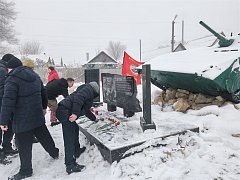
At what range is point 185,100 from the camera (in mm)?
7027

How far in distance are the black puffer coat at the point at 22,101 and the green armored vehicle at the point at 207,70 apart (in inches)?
135

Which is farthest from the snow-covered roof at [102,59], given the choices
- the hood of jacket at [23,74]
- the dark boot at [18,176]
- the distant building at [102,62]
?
the dark boot at [18,176]

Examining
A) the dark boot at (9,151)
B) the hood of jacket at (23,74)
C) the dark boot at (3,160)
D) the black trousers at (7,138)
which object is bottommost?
the dark boot at (3,160)

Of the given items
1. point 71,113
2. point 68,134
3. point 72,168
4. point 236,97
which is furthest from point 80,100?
point 236,97

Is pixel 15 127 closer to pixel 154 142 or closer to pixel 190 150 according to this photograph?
pixel 154 142

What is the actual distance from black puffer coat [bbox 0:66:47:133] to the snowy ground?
90 cm

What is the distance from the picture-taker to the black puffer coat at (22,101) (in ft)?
12.9

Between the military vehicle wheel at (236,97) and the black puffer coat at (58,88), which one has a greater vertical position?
the black puffer coat at (58,88)

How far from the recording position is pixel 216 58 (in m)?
6.20

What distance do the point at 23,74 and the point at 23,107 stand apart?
1.68ft

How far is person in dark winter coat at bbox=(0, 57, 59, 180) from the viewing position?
13.0 ft

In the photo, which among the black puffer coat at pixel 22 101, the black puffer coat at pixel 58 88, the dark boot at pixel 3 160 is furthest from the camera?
the black puffer coat at pixel 58 88

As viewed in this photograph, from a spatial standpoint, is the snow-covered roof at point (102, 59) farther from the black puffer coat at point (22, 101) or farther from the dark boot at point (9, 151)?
the black puffer coat at point (22, 101)

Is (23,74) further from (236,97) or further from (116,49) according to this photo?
(116,49)
